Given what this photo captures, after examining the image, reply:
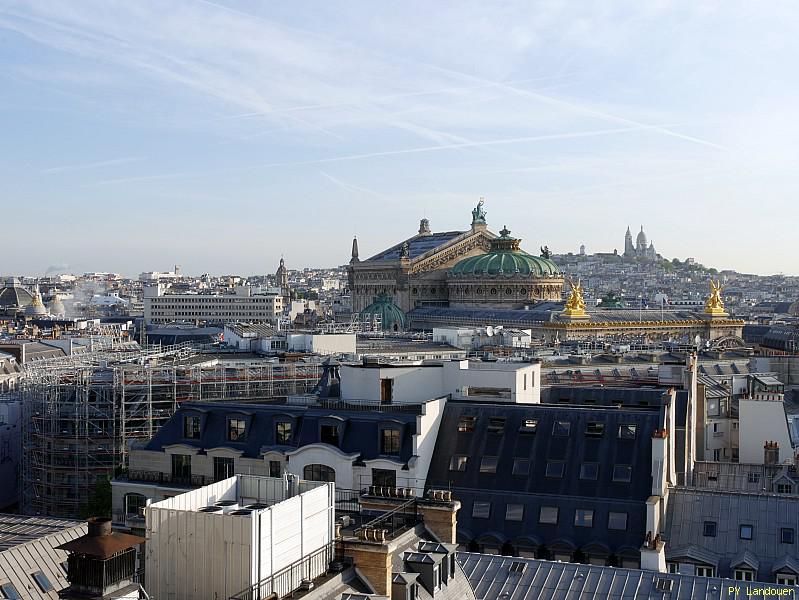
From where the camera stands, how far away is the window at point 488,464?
36188 millimetres

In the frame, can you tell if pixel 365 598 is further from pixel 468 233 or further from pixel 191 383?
pixel 468 233

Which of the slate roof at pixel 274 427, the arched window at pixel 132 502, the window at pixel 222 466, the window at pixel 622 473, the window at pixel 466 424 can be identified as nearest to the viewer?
the window at pixel 622 473

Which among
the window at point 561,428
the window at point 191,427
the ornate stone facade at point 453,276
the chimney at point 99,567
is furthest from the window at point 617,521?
the ornate stone facade at point 453,276

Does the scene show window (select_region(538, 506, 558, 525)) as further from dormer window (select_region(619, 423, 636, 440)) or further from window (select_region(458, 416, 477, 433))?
window (select_region(458, 416, 477, 433))

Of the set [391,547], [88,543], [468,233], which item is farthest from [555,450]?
[468,233]

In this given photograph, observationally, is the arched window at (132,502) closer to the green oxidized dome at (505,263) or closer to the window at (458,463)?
the window at (458,463)

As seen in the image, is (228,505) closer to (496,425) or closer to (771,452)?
(496,425)

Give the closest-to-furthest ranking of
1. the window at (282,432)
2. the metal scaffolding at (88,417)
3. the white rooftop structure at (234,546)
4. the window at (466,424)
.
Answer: the white rooftop structure at (234,546)
the window at (466,424)
the window at (282,432)
the metal scaffolding at (88,417)

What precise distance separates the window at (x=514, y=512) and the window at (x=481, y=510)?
1.96 ft

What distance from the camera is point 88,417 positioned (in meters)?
56.4

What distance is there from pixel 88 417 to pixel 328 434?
22.8m

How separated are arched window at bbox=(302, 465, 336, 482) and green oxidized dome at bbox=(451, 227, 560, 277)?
12337 centimetres

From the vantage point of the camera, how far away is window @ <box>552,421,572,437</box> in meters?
36.6

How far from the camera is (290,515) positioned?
19.8m
